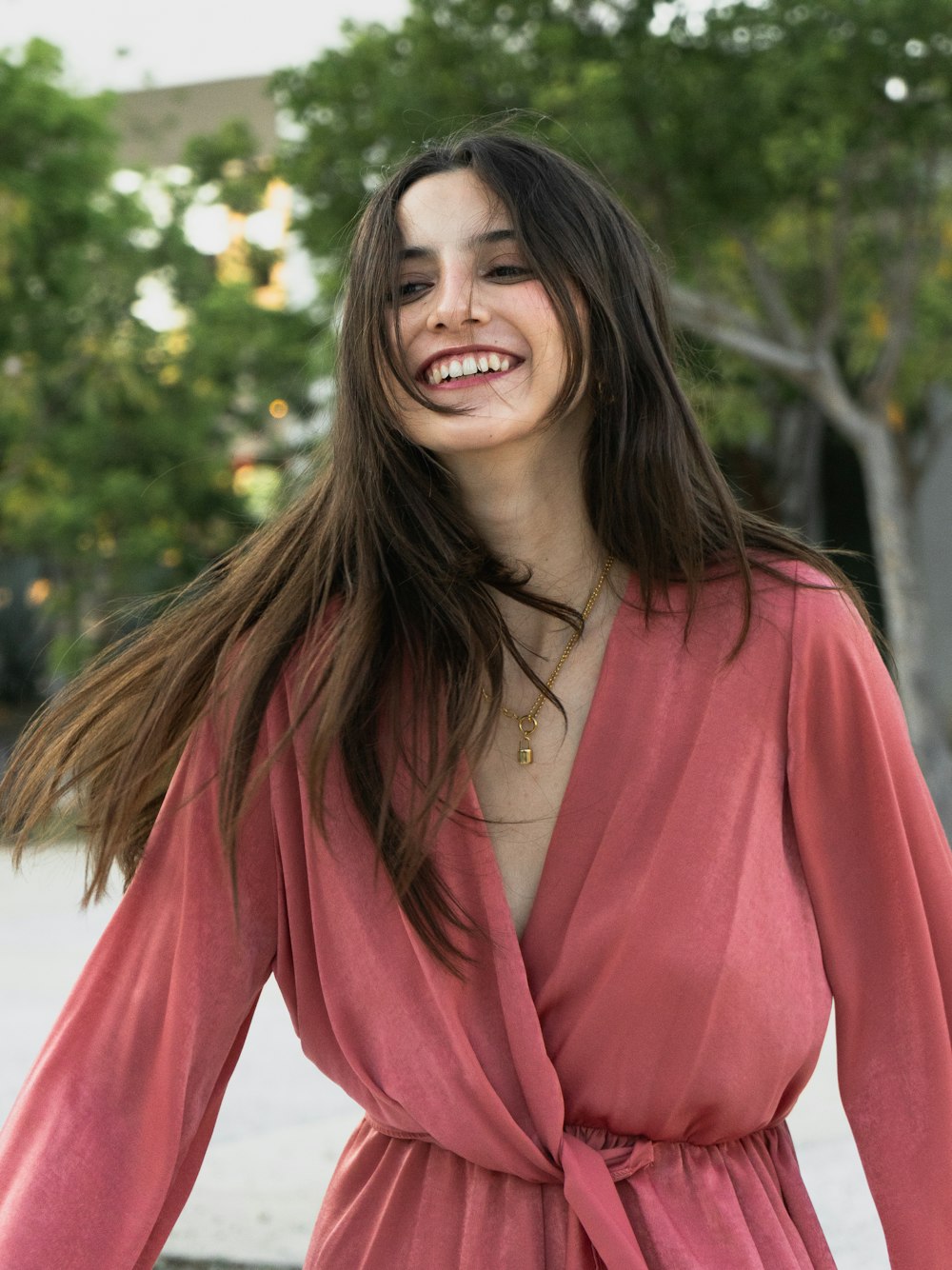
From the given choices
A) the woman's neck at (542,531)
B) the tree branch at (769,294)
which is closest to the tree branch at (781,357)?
the tree branch at (769,294)

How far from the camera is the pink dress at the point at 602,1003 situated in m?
1.83

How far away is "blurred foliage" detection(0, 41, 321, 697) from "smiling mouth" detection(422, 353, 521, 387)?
518 inches

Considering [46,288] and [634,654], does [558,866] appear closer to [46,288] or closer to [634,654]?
[634,654]

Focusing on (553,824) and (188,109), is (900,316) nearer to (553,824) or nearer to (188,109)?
(553,824)

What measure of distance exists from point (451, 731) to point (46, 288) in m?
14.4

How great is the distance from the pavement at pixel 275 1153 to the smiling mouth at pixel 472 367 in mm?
1238

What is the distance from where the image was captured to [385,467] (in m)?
2.11

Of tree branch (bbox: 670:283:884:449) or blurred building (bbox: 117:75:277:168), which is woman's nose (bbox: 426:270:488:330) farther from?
blurred building (bbox: 117:75:277:168)

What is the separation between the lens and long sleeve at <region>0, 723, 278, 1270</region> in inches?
71.9

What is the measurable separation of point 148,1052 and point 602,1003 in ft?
1.67

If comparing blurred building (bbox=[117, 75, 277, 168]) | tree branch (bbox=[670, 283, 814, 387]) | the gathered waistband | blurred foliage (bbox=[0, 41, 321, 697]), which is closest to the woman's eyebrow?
the gathered waistband

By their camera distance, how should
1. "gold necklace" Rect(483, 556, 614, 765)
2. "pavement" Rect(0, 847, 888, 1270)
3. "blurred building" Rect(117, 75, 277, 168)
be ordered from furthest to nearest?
"blurred building" Rect(117, 75, 277, 168), "pavement" Rect(0, 847, 888, 1270), "gold necklace" Rect(483, 556, 614, 765)

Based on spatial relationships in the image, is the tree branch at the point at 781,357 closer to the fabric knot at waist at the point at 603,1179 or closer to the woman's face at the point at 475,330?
the woman's face at the point at 475,330

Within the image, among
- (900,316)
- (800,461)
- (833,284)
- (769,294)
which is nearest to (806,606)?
(769,294)
